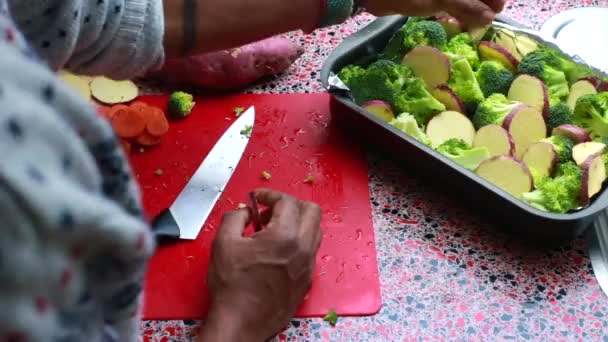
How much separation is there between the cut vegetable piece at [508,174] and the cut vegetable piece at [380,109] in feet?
0.53

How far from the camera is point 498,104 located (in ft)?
3.30

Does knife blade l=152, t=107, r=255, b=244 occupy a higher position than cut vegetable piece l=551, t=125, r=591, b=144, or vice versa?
cut vegetable piece l=551, t=125, r=591, b=144

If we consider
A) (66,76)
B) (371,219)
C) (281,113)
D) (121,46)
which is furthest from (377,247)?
(66,76)

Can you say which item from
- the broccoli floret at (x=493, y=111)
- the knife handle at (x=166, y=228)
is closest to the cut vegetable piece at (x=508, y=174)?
the broccoli floret at (x=493, y=111)

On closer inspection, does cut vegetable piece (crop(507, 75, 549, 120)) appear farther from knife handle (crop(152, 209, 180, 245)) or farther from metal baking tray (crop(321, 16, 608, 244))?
knife handle (crop(152, 209, 180, 245))

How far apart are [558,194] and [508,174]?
0.07m

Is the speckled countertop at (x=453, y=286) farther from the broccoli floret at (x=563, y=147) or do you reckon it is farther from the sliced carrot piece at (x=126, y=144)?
the sliced carrot piece at (x=126, y=144)

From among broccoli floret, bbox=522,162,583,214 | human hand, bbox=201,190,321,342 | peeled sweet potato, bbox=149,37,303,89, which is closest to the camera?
human hand, bbox=201,190,321,342

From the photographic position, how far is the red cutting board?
2.75 feet

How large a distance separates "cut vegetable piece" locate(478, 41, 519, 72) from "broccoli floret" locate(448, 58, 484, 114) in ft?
0.20

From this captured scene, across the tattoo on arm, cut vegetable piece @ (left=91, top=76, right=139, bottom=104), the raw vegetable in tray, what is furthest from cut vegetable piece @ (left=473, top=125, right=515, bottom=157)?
cut vegetable piece @ (left=91, top=76, right=139, bottom=104)

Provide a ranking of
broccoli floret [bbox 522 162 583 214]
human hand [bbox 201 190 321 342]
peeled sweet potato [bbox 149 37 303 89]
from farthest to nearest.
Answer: peeled sweet potato [bbox 149 37 303 89] < broccoli floret [bbox 522 162 583 214] < human hand [bbox 201 190 321 342]

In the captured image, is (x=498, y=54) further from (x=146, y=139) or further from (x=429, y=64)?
(x=146, y=139)

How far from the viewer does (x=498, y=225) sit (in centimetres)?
91
